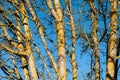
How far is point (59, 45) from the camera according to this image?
4.47 meters

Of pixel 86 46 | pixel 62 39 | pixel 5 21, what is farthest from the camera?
pixel 86 46

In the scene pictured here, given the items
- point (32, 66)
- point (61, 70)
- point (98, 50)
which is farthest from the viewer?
point (98, 50)

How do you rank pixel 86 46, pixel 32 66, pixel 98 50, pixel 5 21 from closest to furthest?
pixel 32 66
pixel 5 21
pixel 98 50
pixel 86 46

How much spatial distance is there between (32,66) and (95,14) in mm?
3326

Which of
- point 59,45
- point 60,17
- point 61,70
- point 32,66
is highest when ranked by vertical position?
point 60,17

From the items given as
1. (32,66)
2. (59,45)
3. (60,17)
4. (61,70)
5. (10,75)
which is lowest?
(10,75)

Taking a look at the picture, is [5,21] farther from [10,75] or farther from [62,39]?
[62,39]

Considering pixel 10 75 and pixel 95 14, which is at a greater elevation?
pixel 95 14

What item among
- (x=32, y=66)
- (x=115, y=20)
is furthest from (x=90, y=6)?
(x=115, y=20)

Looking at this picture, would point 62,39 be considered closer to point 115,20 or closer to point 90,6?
point 115,20

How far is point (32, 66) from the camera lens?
6262mm

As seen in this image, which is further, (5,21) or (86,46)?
(86,46)

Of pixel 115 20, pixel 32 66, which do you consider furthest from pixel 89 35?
pixel 115 20

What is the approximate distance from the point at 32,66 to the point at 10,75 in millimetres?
2012
